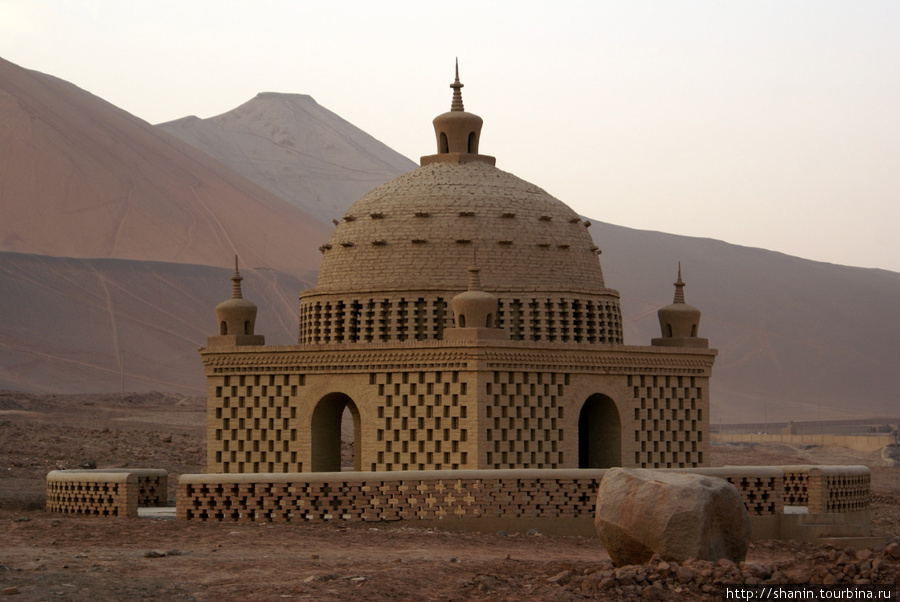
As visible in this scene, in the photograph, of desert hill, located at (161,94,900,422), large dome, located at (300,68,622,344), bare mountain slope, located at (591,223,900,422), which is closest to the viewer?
large dome, located at (300,68,622,344)

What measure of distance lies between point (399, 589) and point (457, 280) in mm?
10242

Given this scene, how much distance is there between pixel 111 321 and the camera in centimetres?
9444

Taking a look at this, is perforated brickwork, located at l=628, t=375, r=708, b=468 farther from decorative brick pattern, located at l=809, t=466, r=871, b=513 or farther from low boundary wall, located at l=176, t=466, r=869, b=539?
Result: low boundary wall, located at l=176, t=466, r=869, b=539

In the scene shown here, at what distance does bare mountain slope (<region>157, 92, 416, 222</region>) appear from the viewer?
160 metres

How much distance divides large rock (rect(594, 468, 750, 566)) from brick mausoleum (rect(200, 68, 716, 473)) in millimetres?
6588

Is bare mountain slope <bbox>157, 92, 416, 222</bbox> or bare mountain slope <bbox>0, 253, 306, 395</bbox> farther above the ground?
bare mountain slope <bbox>157, 92, 416, 222</bbox>

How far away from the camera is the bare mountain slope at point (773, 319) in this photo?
117m

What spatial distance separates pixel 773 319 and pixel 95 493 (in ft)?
384

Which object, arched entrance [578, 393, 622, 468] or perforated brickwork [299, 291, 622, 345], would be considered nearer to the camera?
perforated brickwork [299, 291, 622, 345]

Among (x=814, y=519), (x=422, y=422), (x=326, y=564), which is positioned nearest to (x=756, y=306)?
(x=814, y=519)

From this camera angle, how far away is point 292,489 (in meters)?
22.5

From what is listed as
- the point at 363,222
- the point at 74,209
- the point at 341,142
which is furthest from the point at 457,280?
the point at 341,142

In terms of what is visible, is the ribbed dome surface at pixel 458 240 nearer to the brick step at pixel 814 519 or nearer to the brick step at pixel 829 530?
the brick step at pixel 814 519

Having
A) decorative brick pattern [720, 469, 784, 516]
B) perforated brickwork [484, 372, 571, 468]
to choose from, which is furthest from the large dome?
decorative brick pattern [720, 469, 784, 516]
